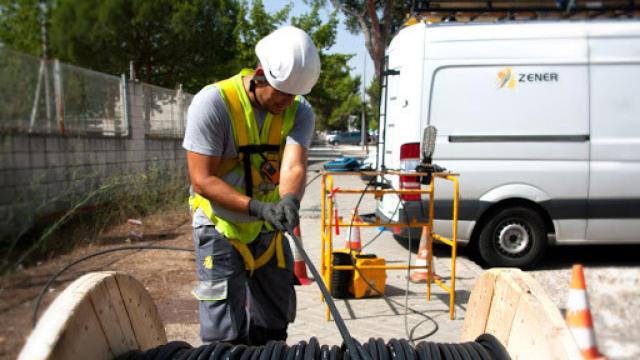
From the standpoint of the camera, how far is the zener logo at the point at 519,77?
20.1ft

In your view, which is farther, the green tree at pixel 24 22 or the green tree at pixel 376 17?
the green tree at pixel 376 17

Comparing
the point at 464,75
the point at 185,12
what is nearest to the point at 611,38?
the point at 464,75

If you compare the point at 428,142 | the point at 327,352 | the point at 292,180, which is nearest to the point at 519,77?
the point at 428,142

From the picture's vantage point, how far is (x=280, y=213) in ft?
7.58

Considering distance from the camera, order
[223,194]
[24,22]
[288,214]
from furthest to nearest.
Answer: [24,22] → [223,194] → [288,214]

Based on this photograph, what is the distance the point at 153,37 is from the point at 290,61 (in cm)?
1736

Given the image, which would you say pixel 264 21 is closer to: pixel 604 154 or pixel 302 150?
pixel 604 154

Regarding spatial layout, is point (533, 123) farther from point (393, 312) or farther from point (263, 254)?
point (263, 254)

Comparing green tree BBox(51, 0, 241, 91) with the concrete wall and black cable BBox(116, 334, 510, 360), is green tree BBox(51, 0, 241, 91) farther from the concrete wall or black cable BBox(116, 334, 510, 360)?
black cable BBox(116, 334, 510, 360)

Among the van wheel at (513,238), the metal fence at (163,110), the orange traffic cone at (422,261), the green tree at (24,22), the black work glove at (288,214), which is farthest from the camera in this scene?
the metal fence at (163,110)

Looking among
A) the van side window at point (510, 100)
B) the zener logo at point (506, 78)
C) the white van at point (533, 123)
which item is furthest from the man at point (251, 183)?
the zener logo at point (506, 78)

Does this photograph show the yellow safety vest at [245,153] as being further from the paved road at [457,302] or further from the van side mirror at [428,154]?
the van side mirror at [428,154]

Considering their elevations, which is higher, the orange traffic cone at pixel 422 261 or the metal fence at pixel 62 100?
the metal fence at pixel 62 100

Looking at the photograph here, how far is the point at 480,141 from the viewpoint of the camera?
6.22 metres
